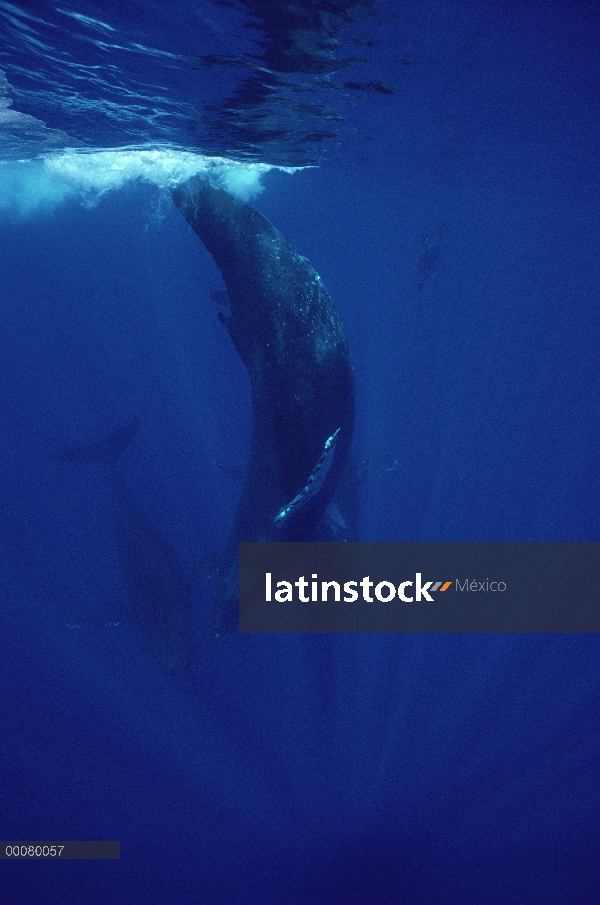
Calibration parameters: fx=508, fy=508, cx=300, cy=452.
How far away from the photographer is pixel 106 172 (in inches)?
1085

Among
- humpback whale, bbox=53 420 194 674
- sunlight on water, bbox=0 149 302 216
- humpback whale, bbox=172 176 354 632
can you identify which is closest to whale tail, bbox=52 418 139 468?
humpback whale, bbox=53 420 194 674

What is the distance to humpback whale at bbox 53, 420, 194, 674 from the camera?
12.3m

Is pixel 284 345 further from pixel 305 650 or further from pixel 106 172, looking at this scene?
pixel 106 172

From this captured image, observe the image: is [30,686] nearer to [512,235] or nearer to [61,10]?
[61,10]

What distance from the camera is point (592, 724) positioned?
1188 cm

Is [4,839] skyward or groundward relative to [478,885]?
skyward

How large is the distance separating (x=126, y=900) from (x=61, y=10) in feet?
53.3

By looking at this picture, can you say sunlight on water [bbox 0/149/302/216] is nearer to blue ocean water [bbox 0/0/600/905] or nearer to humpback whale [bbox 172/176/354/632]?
blue ocean water [bbox 0/0/600/905]

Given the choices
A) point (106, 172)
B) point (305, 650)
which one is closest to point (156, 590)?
point (305, 650)

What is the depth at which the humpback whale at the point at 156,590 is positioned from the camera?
40.3 feet

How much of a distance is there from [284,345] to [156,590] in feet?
28.8

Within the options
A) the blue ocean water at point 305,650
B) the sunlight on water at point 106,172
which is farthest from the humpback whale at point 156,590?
the sunlight on water at point 106,172

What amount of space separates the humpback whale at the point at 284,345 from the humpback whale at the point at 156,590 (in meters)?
7.10

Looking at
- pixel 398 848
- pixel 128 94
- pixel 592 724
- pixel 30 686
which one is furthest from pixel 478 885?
pixel 128 94
